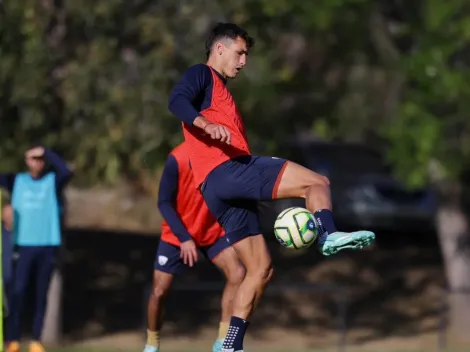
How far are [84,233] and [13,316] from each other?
39.1 feet

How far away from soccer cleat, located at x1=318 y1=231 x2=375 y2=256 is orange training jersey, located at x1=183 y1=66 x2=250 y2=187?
40.6 inches

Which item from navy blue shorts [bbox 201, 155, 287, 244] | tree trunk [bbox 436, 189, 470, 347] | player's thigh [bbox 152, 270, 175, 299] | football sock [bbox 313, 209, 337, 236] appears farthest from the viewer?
tree trunk [bbox 436, 189, 470, 347]

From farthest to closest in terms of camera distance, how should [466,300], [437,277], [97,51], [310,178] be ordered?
[437,277]
[466,300]
[97,51]
[310,178]

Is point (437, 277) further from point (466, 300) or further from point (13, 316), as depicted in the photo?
point (13, 316)

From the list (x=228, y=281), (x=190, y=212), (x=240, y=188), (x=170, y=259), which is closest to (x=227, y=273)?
(x=228, y=281)

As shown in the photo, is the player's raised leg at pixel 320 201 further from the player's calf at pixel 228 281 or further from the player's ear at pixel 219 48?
the player's calf at pixel 228 281

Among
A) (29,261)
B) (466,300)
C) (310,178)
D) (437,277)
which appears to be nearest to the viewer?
(310,178)

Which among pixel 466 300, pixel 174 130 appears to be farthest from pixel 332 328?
pixel 174 130

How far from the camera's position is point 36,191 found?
509 inches

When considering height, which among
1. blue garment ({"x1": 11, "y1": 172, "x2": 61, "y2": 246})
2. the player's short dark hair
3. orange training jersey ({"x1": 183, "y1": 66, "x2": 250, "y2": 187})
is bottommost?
orange training jersey ({"x1": 183, "y1": 66, "x2": 250, "y2": 187})

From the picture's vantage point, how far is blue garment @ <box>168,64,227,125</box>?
8523mm

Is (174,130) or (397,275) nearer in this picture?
(174,130)

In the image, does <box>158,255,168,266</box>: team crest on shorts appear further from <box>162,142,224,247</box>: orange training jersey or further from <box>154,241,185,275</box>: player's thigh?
<box>162,142,224,247</box>: orange training jersey

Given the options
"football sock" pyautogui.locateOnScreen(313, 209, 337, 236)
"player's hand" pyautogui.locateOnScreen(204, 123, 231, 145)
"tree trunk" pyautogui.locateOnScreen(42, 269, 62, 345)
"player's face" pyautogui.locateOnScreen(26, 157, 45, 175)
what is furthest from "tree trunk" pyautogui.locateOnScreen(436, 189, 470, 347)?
"player's hand" pyautogui.locateOnScreen(204, 123, 231, 145)
